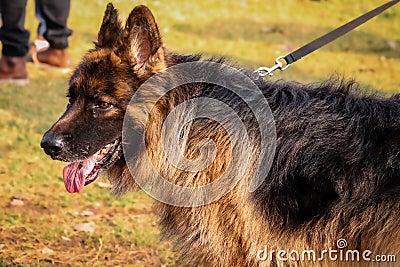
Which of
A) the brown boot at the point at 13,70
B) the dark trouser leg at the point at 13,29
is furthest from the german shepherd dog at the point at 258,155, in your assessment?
the brown boot at the point at 13,70

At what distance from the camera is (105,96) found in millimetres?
3332

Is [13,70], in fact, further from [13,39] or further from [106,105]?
[106,105]

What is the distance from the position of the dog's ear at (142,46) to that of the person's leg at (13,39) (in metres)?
4.48

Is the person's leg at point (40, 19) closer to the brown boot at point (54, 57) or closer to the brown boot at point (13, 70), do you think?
Answer: the brown boot at point (54, 57)

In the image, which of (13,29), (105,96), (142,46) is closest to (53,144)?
(105,96)

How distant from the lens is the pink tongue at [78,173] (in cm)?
346

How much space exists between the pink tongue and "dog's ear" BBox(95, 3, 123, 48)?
717 mm

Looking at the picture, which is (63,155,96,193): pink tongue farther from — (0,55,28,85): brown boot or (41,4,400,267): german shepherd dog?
(0,55,28,85): brown boot

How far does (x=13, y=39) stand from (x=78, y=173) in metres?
4.52

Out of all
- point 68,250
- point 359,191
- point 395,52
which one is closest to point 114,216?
point 68,250

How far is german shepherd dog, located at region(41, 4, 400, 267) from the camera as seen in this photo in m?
3.03

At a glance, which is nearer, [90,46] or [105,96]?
[105,96]

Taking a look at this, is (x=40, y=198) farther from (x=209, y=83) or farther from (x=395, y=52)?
(x=395, y=52)

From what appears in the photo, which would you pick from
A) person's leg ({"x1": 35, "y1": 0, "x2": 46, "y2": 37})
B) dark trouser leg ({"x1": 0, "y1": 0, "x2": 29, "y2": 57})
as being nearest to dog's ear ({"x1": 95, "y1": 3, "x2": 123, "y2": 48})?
dark trouser leg ({"x1": 0, "y1": 0, "x2": 29, "y2": 57})
